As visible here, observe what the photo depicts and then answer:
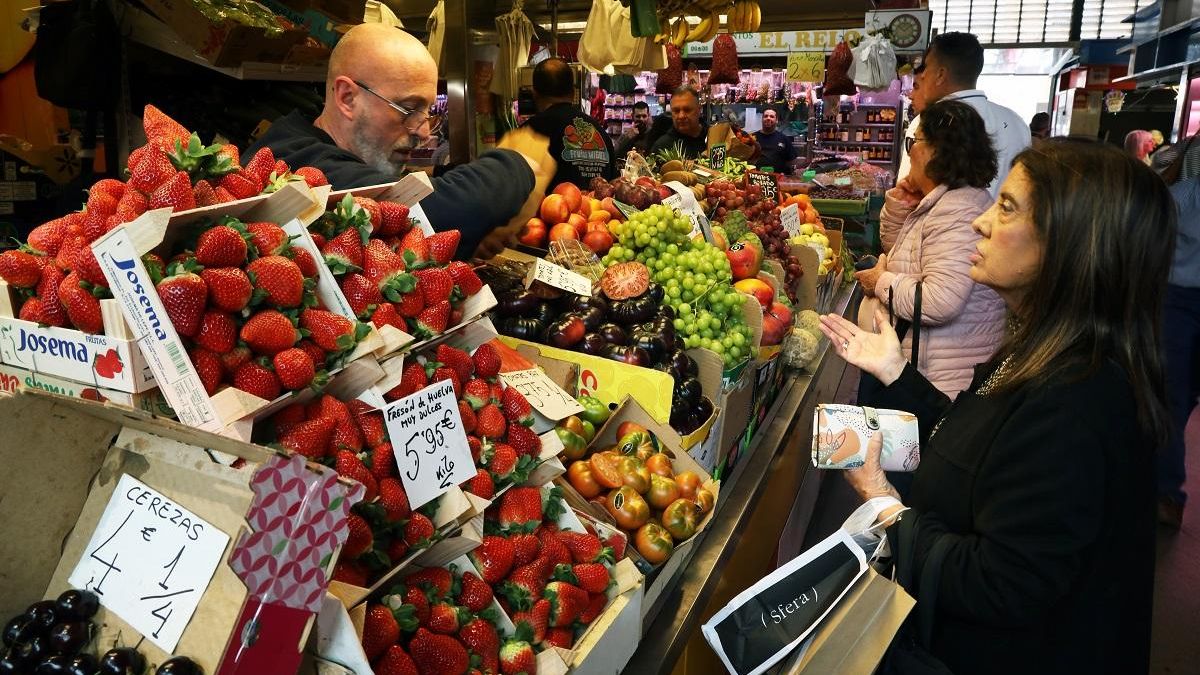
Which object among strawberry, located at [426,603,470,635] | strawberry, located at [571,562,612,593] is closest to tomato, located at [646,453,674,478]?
strawberry, located at [571,562,612,593]

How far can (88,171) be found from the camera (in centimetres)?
439

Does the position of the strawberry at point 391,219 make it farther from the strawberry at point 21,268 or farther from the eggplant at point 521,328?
the eggplant at point 521,328

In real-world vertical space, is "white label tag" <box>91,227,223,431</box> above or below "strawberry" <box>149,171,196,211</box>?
below

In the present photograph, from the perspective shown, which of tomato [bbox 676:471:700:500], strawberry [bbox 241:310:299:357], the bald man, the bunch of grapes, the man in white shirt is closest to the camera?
strawberry [bbox 241:310:299:357]

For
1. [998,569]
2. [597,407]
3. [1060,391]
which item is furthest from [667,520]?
[1060,391]

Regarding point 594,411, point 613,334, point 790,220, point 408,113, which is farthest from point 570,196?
point 790,220

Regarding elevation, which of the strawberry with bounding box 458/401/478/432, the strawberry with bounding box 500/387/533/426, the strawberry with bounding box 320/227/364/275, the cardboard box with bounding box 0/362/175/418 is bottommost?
the strawberry with bounding box 500/387/533/426

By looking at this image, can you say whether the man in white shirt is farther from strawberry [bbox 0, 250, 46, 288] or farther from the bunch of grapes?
strawberry [bbox 0, 250, 46, 288]

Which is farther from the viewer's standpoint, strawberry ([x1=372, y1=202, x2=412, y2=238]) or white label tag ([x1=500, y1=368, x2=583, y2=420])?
white label tag ([x1=500, y1=368, x2=583, y2=420])

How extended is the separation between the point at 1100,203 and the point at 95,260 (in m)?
1.84

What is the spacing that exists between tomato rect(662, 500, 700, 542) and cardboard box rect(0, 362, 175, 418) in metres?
1.21

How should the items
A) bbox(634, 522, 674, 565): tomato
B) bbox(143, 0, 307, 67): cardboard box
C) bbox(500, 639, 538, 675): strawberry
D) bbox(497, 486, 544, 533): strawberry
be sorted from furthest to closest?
bbox(143, 0, 307, 67): cardboard box, bbox(634, 522, 674, 565): tomato, bbox(497, 486, 544, 533): strawberry, bbox(500, 639, 538, 675): strawberry

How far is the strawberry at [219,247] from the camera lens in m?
1.27

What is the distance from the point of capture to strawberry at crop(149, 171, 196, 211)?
1.31 m
